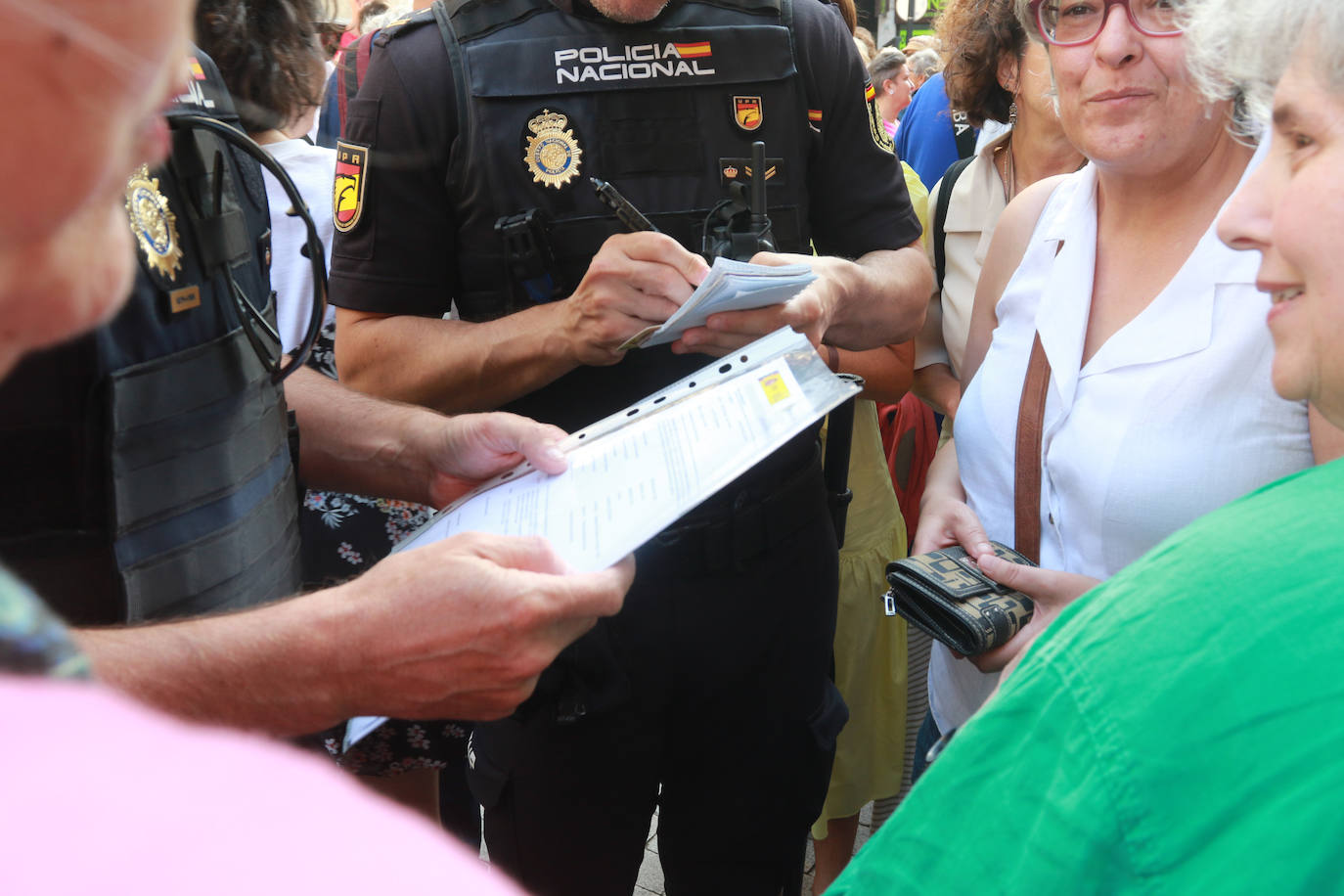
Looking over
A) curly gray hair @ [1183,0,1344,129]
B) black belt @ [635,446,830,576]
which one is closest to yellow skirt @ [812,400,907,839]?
black belt @ [635,446,830,576]

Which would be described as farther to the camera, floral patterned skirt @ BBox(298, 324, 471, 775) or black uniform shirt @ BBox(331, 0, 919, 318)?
floral patterned skirt @ BBox(298, 324, 471, 775)

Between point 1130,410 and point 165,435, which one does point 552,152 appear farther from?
point 1130,410

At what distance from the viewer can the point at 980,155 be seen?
117 inches

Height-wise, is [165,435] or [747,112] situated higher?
[747,112]

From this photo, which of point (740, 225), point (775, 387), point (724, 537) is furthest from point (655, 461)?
point (740, 225)

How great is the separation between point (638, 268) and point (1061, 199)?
0.90 metres

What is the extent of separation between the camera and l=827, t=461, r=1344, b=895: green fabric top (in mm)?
761

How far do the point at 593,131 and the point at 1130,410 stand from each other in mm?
1111

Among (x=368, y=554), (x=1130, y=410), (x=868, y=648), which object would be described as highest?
(x=1130, y=410)

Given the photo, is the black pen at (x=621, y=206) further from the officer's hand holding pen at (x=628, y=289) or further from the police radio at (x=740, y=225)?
the police radio at (x=740, y=225)

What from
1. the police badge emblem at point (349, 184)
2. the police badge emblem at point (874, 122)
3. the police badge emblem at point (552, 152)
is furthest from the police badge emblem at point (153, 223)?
the police badge emblem at point (874, 122)

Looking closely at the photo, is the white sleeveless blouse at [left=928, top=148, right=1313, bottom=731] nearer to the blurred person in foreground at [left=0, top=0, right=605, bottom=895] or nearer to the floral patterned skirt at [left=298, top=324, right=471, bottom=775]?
the floral patterned skirt at [left=298, top=324, right=471, bottom=775]

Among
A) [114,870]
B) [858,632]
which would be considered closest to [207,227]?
[114,870]

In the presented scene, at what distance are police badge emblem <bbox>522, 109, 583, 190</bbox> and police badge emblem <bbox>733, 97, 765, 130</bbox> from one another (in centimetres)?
33
